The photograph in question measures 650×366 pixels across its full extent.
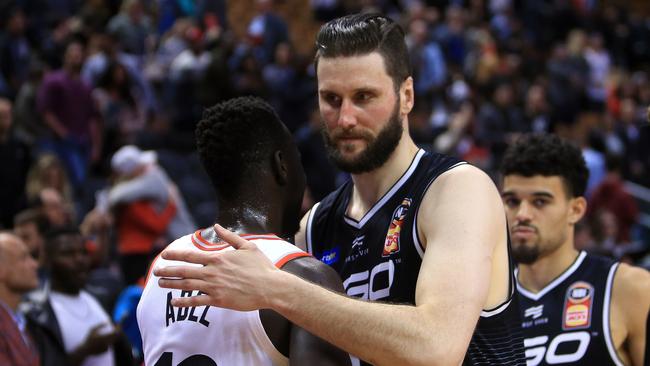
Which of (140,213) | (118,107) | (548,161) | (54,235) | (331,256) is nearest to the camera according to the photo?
(331,256)

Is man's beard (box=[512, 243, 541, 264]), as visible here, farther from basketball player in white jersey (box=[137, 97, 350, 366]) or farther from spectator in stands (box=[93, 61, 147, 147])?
spectator in stands (box=[93, 61, 147, 147])

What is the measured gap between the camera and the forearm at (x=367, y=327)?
2.99 m

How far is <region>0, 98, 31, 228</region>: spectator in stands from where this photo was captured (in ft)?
37.5

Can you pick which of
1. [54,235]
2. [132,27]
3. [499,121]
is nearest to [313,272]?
[54,235]

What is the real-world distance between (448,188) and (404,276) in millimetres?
347

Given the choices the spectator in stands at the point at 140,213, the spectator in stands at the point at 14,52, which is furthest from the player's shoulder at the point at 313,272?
the spectator in stands at the point at 14,52

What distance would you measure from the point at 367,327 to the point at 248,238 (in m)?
0.51

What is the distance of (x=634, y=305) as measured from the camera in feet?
16.0

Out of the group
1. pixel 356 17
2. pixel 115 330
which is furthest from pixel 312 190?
pixel 356 17

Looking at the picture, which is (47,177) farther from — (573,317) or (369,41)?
(369,41)

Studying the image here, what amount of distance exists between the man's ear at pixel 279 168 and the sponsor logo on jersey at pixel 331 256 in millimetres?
586

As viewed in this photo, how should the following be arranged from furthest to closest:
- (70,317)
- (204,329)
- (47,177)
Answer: (47,177) → (70,317) → (204,329)

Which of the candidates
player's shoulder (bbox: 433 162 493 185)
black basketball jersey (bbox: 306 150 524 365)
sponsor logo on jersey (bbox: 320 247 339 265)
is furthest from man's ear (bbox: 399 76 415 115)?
sponsor logo on jersey (bbox: 320 247 339 265)

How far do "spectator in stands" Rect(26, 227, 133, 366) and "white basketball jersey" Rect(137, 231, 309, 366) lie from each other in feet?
11.7
